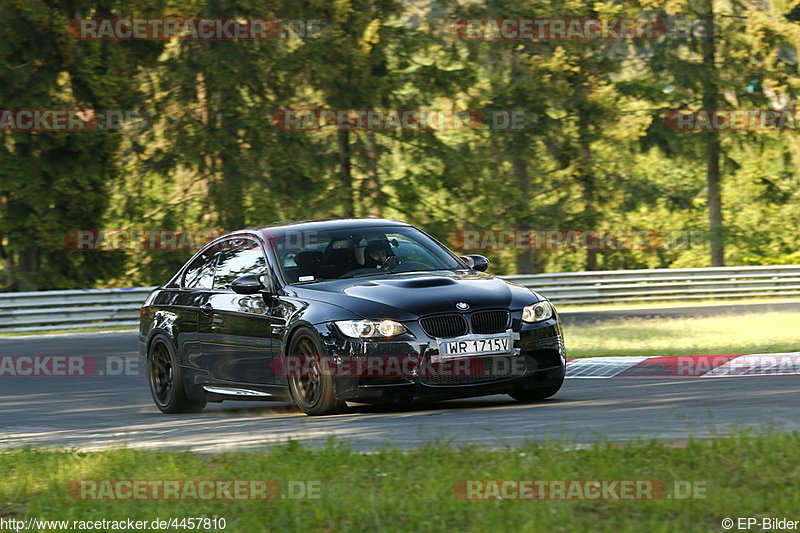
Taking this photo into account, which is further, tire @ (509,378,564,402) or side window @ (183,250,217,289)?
side window @ (183,250,217,289)

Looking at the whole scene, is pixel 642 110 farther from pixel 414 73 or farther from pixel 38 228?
pixel 38 228

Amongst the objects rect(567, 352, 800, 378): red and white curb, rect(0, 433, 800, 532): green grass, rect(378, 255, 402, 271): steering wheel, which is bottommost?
rect(567, 352, 800, 378): red and white curb

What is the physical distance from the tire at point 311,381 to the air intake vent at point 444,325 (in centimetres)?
83

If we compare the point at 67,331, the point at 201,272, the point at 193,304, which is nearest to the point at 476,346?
the point at 193,304

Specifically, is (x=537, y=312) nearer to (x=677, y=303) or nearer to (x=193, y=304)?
(x=193, y=304)

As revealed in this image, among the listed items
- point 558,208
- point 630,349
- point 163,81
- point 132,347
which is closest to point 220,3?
point 163,81

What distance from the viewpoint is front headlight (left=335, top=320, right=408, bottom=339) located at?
9367 millimetres

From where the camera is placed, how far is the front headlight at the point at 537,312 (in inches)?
386

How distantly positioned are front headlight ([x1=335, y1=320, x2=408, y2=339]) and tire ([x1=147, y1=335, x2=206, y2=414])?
109 inches

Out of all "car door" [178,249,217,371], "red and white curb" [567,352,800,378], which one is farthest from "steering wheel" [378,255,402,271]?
"red and white curb" [567,352,800,378]

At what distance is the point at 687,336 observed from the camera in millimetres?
19266

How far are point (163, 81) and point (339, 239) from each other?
2665 cm

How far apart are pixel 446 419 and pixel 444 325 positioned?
2.35ft

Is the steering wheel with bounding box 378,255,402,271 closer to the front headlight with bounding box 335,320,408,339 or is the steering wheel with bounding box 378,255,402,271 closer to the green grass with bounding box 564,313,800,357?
the front headlight with bounding box 335,320,408,339
